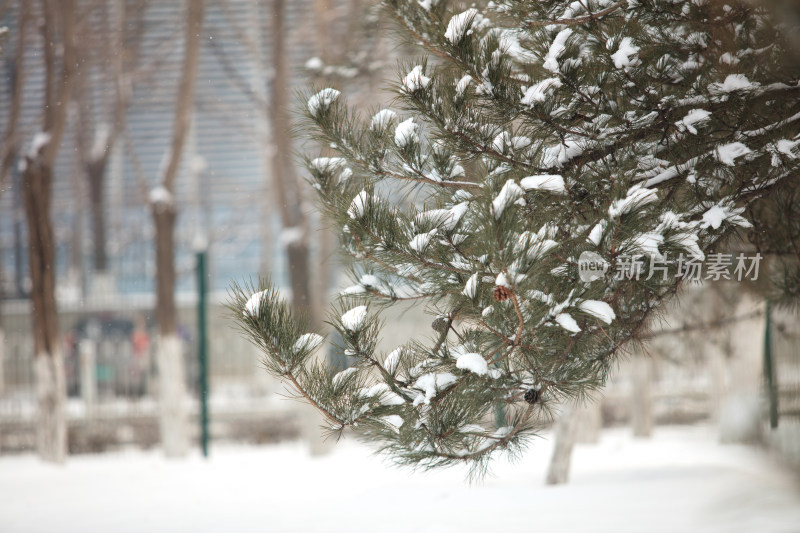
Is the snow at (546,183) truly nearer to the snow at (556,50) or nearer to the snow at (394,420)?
the snow at (556,50)

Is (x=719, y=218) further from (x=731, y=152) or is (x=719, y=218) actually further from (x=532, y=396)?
(x=532, y=396)

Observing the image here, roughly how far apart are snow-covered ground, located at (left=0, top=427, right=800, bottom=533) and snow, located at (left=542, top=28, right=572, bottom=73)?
1383 mm

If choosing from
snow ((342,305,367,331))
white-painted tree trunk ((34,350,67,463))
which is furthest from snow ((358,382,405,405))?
white-painted tree trunk ((34,350,67,463))

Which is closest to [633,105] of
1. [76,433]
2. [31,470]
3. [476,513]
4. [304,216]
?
[476,513]

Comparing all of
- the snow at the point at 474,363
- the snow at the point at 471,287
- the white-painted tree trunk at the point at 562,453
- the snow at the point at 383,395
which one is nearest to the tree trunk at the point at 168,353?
the white-painted tree trunk at the point at 562,453

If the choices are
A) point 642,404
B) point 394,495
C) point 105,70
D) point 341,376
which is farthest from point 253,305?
point 642,404

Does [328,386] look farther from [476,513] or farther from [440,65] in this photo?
[476,513]

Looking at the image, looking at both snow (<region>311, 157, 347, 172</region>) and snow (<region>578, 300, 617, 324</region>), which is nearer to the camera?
snow (<region>578, 300, 617, 324</region>)

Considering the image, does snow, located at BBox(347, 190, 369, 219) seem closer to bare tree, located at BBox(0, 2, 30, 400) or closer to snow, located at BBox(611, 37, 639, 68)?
snow, located at BBox(611, 37, 639, 68)

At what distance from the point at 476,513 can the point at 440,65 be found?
1.70 m

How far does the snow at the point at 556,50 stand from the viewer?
145 cm

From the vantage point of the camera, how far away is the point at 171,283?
361cm

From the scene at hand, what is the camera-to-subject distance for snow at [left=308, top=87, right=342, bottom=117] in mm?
1638

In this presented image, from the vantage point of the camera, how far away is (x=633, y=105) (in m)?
1.54
